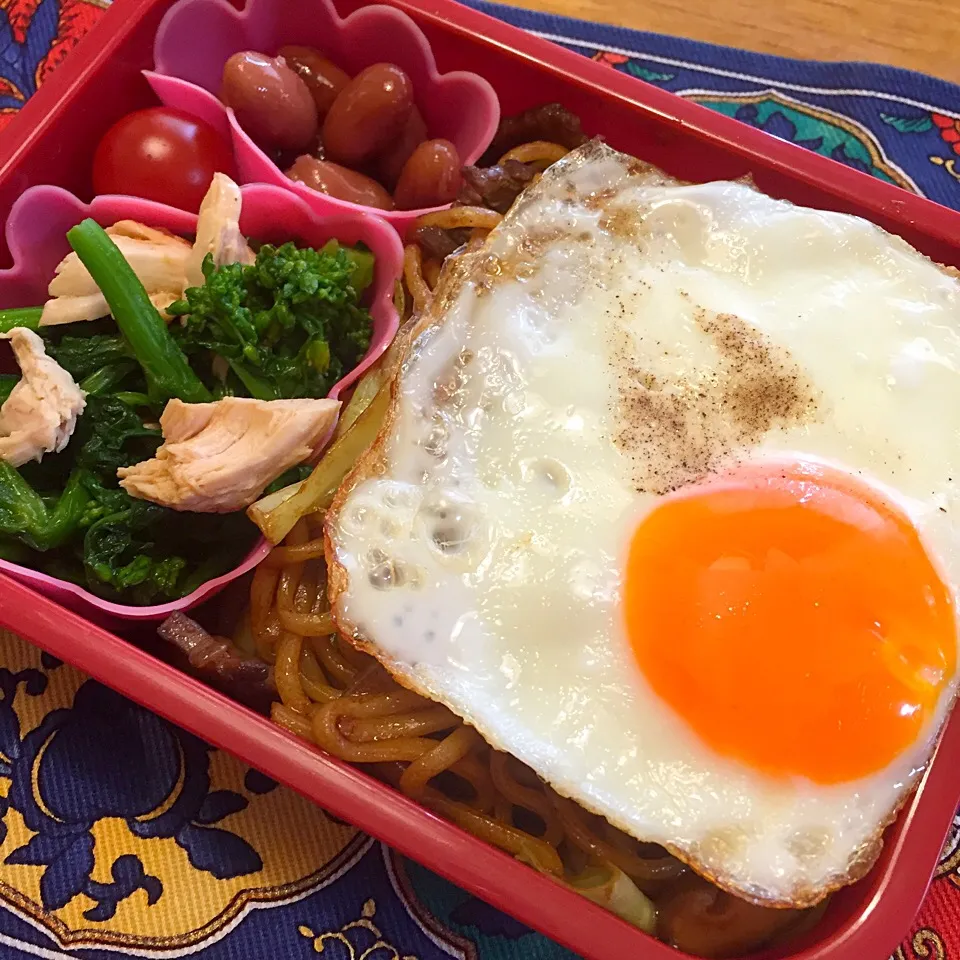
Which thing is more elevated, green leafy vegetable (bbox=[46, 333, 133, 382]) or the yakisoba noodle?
green leafy vegetable (bbox=[46, 333, 133, 382])

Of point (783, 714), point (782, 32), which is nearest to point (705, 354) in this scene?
point (783, 714)

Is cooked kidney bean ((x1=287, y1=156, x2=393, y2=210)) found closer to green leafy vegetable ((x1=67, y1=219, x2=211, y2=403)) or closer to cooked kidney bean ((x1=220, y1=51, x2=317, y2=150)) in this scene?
cooked kidney bean ((x1=220, y1=51, x2=317, y2=150))

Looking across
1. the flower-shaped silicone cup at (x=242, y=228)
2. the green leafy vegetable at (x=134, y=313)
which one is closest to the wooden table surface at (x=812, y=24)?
the flower-shaped silicone cup at (x=242, y=228)

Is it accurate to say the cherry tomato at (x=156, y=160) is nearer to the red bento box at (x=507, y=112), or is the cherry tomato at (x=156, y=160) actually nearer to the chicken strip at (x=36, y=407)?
the red bento box at (x=507, y=112)

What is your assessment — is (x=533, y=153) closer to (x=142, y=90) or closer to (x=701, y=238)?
(x=701, y=238)

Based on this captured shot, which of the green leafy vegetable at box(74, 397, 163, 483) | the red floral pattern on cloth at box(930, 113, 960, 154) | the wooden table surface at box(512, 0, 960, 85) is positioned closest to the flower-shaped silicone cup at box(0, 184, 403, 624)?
the green leafy vegetable at box(74, 397, 163, 483)
